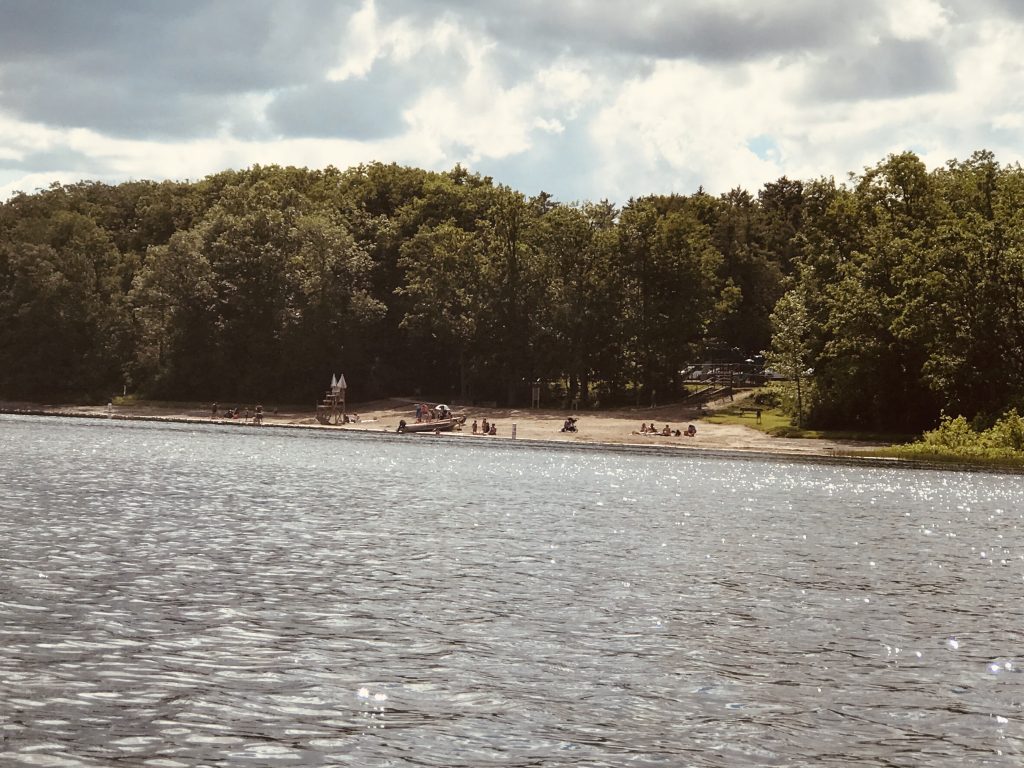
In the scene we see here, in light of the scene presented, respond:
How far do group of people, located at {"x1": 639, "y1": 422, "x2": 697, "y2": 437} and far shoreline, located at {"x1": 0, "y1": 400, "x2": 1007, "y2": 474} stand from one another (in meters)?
0.67

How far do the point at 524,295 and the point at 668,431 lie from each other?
27671 mm

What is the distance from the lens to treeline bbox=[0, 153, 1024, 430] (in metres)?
81.6

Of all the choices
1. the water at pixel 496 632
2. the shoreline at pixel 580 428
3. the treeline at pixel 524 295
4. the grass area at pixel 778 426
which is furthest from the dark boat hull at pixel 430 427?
the water at pixel 496 632

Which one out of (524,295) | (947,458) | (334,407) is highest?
(524,295)

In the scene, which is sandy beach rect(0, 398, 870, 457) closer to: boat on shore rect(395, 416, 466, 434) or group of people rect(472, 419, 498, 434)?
group of people rect(472, 419, 498, 434)

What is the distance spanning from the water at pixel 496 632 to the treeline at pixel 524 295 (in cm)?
3898

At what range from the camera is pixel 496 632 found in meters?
19.7

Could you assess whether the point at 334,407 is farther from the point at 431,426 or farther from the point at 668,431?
the point at 668,431

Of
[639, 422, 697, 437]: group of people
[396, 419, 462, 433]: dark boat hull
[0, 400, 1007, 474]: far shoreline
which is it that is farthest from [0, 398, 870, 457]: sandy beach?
[396, 419, 462, 433]: dark boat hull

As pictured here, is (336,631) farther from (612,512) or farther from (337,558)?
(612,512)

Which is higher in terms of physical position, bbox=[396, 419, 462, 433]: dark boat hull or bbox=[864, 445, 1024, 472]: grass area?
bbox=[396, 419, 462, 433]: dark boat hull

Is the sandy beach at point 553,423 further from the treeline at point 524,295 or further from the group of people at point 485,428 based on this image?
the treeline at point 524,295

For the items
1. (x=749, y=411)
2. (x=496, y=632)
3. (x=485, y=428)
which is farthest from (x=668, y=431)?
(x=496, y=632)

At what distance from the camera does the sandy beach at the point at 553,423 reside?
83688 millimetres
